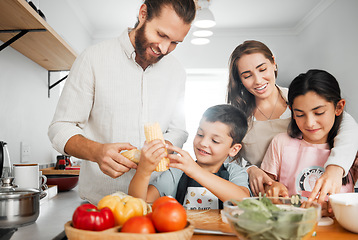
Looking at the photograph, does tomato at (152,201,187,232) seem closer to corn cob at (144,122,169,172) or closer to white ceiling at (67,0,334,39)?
corn cob at (144,122,169,172)

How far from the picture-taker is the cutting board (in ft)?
3.22

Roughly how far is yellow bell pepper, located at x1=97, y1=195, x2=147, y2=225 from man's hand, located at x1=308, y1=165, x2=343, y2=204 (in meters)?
0.61

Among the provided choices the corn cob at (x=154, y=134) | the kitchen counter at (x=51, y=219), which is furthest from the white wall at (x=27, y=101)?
the corn cob at (x=154, y=134)

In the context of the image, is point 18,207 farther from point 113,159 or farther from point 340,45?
point 340,45

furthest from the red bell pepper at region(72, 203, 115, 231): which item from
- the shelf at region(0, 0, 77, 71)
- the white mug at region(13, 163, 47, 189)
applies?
the shelf at region(0, 0, 77, 71)

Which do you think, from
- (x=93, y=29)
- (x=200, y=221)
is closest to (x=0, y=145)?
(x=200, y=221)

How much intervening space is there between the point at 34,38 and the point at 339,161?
1770mm

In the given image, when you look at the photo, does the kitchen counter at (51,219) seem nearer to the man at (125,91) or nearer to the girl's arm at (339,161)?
the man at (125,91)

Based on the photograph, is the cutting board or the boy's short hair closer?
the cutting board

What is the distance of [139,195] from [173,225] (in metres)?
0.53

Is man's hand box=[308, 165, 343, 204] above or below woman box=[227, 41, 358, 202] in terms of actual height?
below

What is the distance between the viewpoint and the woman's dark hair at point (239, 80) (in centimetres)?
169

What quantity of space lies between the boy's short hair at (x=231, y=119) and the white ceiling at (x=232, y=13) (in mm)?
2571

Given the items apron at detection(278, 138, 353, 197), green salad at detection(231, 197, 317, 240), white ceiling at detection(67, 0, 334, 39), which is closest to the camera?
green salad at detection(231, 197, 317, 240)
